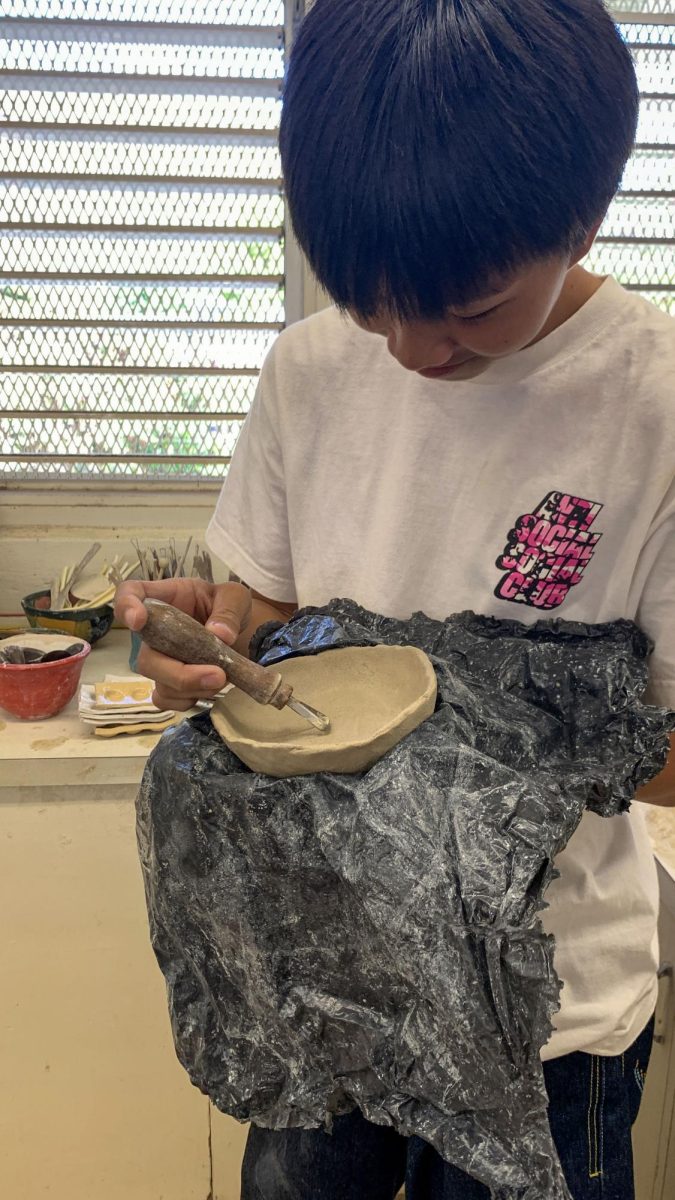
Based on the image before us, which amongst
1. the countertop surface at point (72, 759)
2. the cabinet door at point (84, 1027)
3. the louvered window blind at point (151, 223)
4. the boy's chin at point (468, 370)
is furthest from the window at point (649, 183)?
the cabinet door at point (84, 1027)

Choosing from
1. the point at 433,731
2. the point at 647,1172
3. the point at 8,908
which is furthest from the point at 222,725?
the point at 647,1172

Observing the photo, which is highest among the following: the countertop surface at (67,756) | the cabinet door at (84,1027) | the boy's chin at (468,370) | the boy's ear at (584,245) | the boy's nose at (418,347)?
the boy's ear at (584,245)

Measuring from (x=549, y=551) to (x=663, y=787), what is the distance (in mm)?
244

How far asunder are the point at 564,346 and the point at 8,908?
53.0 inches

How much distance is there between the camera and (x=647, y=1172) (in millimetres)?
1442

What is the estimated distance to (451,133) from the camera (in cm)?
55

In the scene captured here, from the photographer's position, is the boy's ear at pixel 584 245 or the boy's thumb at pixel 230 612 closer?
the boy's ear at pixel 584 245

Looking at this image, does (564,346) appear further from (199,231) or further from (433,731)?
(199,231)

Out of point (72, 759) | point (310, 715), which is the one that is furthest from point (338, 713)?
point (72, 759)

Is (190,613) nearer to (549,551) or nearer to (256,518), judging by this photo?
(256,518)

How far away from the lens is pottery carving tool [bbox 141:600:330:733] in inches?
30.4

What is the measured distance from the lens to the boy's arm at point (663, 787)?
2.79 ft

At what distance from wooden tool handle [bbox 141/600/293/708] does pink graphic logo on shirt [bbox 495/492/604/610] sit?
0.24 metres

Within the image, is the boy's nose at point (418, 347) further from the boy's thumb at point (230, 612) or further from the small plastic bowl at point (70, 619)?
the small plastic bowl at point (70, 619)
